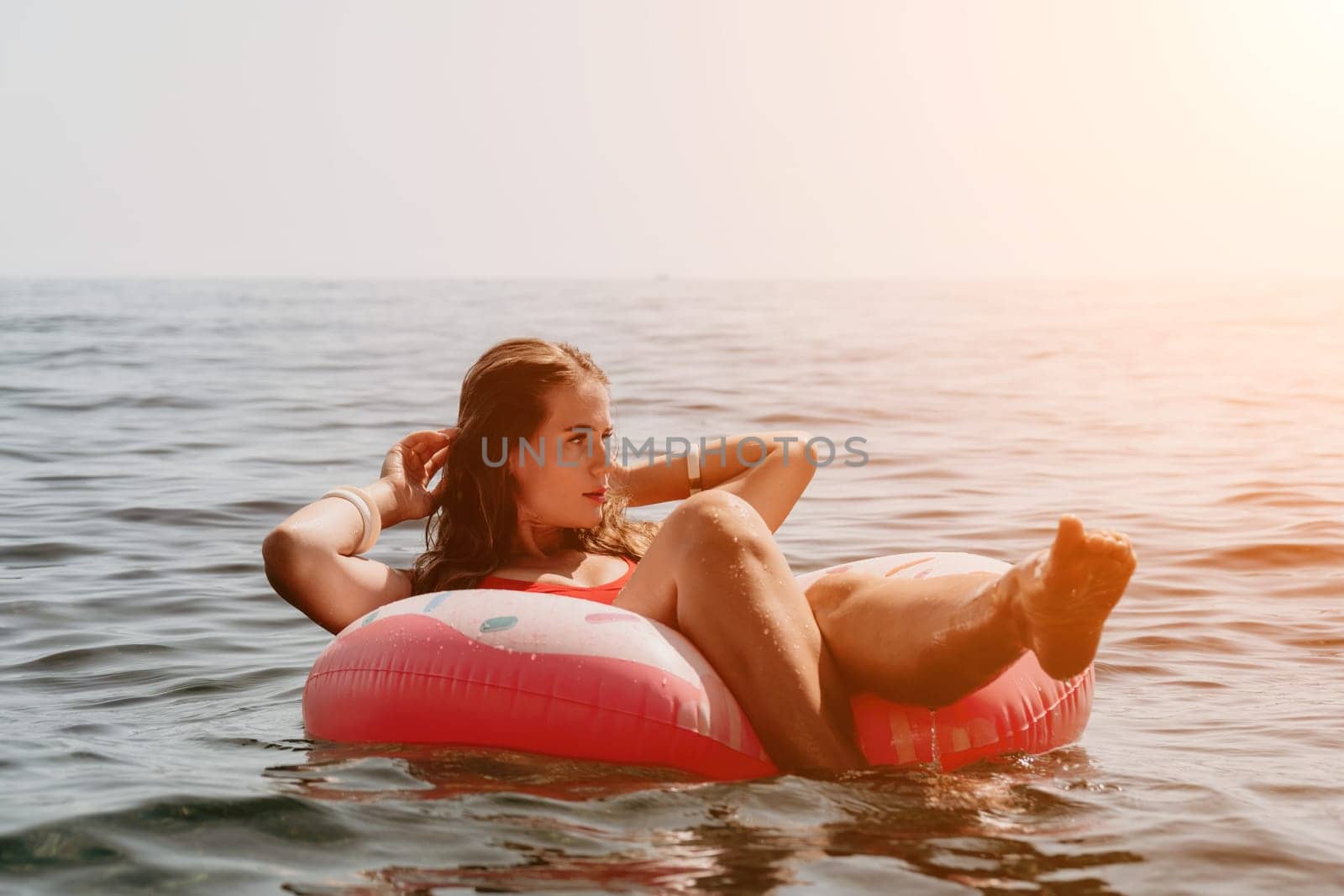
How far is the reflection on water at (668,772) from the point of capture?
2750 millimetres

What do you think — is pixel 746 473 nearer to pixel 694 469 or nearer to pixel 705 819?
pixel 694 469

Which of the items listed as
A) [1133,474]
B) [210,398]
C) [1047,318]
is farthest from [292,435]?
[1047,318]

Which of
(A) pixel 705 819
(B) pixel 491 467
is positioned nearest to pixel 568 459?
(B) pixel 491 467

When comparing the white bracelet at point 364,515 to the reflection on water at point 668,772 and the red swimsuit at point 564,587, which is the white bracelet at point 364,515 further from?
the reflection on water at point 668,772

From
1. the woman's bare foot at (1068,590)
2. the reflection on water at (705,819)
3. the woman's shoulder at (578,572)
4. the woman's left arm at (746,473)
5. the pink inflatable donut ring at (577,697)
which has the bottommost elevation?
the reflection on water at (705,819)

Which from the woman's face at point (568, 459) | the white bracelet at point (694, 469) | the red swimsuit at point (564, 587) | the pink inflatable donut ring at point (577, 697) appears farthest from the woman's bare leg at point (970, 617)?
the white bracelet at point (694, 469)

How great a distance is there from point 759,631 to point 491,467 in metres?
1.12

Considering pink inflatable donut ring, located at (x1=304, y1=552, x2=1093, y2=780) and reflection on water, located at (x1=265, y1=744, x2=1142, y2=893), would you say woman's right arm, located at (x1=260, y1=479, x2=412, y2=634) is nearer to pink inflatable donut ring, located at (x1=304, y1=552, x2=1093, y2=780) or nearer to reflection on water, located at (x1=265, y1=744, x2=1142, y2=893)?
pink inflatable donut ring, located at (x1=304, y1=552, x2=1093, y2=780)

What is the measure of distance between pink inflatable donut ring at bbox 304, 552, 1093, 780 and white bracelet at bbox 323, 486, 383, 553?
35 centimetres

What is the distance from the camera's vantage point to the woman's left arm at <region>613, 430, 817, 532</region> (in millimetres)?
4105

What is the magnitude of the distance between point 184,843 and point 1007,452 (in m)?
7.83

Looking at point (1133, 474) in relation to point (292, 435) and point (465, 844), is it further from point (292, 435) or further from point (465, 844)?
point (465, 844)

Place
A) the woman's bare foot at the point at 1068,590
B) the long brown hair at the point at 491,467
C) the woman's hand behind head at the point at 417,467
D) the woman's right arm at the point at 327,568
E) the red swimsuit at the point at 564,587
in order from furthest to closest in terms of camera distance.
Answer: the woman's hand behind head at the point at 417,467
the long brown hair at the point at 491,467
the red swimsuit at the point at 564,587
the woman's right arm at the point at 327,568
the woman's bare foot at the point at 1068,590

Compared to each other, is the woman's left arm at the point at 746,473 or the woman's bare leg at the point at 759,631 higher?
the woman's left arm at the point at 746,473
